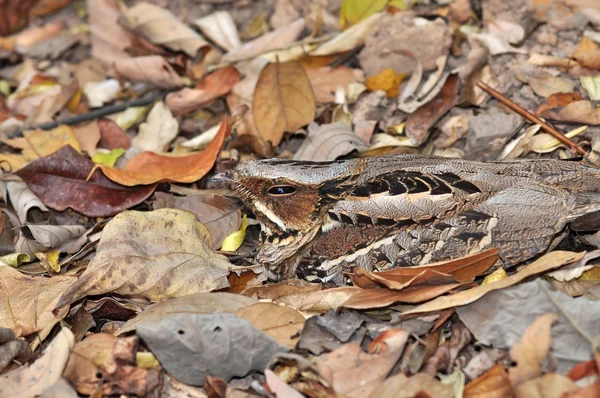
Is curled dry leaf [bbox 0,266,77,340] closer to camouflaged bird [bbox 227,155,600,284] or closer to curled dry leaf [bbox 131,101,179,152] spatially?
camouflaged bird [bbox 227,155,600,284]

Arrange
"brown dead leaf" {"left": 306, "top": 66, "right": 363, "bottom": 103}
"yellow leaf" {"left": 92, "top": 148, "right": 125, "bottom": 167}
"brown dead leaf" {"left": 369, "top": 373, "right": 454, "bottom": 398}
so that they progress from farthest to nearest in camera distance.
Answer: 1. "brown dead leaf" {"left": 306, "top": 66, "right": 363, "bottom": 103}
2. "yellow leaf" {"left": 92, "top": 148, "right": 125, "bottom": 167}
3. "brown dead leaf" {"left": 369, "top": 373, "right": 454, "bottom": 398}

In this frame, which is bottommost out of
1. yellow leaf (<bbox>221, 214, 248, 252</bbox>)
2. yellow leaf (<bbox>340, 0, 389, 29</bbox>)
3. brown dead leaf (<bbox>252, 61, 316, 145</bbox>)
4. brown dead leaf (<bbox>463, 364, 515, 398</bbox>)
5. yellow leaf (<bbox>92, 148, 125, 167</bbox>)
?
yellow leaf (<bbox>221, 214, 248, 252</bbox>)

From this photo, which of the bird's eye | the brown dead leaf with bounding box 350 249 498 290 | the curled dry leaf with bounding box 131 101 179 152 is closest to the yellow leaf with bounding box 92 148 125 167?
the curled dry leaf with bounding box 131 101 179 152

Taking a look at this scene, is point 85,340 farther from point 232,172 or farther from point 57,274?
point 232,172

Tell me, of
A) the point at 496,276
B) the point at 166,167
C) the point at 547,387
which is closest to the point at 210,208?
the point at 166,167

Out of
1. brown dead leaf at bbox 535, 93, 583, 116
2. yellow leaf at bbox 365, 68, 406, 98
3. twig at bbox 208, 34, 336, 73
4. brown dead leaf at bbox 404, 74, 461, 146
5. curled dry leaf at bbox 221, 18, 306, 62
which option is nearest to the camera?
brown dead leaf at bbox 535, 93, 583, 116

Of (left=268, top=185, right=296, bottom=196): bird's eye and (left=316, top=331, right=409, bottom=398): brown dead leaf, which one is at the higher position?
(left=268, top=185, right=296, bottom=196): bird's eye

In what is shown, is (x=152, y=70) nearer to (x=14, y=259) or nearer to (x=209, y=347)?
(x=14, y=259)

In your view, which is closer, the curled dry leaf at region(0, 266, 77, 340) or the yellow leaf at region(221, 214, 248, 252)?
the curled dry leaf at region(0, 266, 77, 340)
